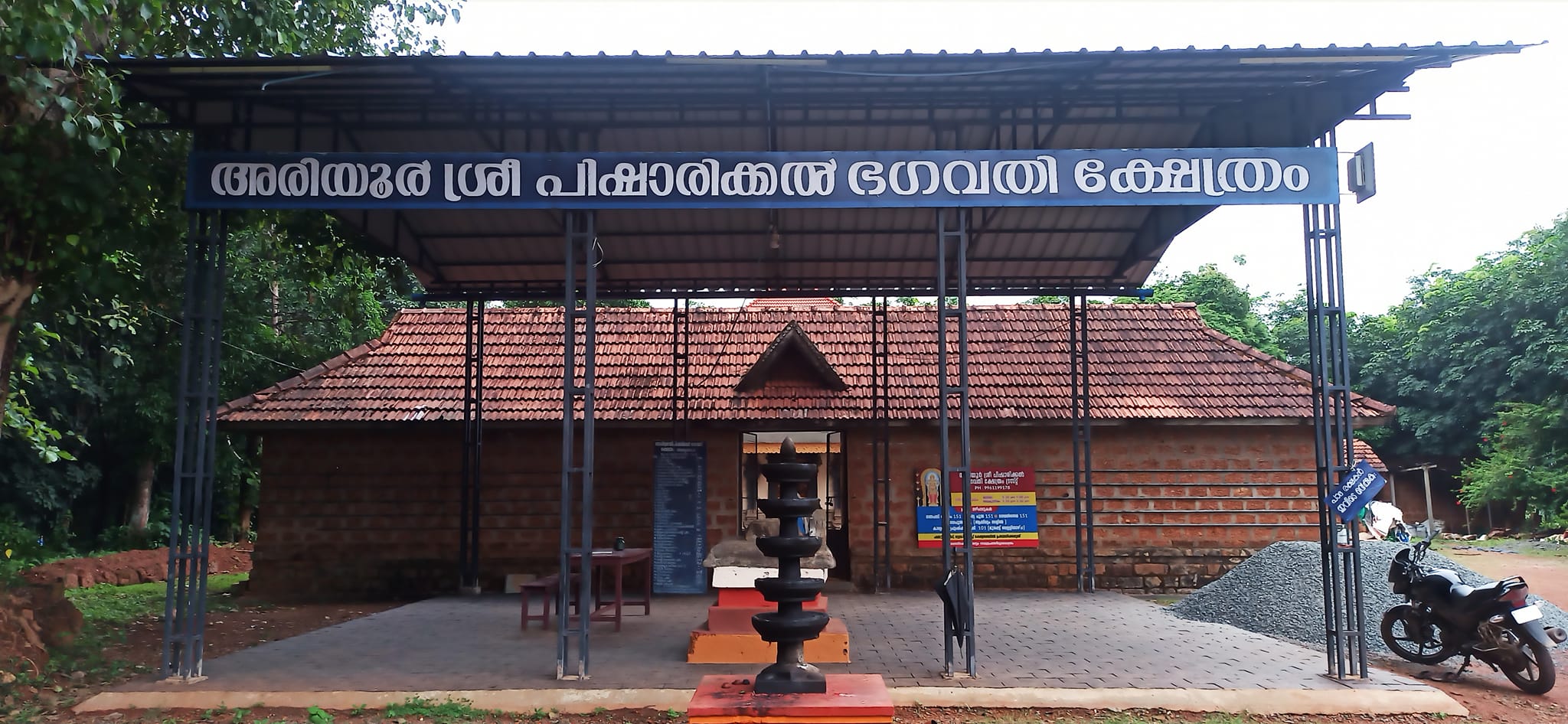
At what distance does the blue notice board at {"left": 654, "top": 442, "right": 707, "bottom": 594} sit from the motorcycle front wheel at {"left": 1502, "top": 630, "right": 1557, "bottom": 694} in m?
8.66

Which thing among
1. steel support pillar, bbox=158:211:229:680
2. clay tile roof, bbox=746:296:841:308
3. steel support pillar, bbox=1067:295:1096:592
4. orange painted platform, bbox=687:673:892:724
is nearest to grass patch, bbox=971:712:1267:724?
orange painted platform, bbox=687:673:892:724

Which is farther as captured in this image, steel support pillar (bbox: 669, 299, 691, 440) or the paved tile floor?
steel support pillar (bbox: 669, 299, 691, 440)

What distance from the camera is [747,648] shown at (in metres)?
7.86

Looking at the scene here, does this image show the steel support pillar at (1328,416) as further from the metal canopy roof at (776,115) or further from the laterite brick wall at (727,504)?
the laterite brick wall at (727,504)

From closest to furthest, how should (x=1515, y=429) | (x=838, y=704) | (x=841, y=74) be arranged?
1. (x=838, y=704)
2. (x=841, y=74)
3. (x=1515, y=429)

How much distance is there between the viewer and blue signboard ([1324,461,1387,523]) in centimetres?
687

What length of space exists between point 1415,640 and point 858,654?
15.5 ft

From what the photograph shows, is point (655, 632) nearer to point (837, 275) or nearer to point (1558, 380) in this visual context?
point (837, 275)

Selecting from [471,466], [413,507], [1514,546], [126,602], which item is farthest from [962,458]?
[1514,546]

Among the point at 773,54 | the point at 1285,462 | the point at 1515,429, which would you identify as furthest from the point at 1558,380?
the point at 773,54

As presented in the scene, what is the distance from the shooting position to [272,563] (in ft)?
42.7

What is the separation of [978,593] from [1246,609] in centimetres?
354

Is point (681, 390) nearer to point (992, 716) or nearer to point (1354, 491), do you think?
point (992, 716)

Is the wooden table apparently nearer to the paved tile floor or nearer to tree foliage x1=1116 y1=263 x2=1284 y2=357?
the paved tile floor
